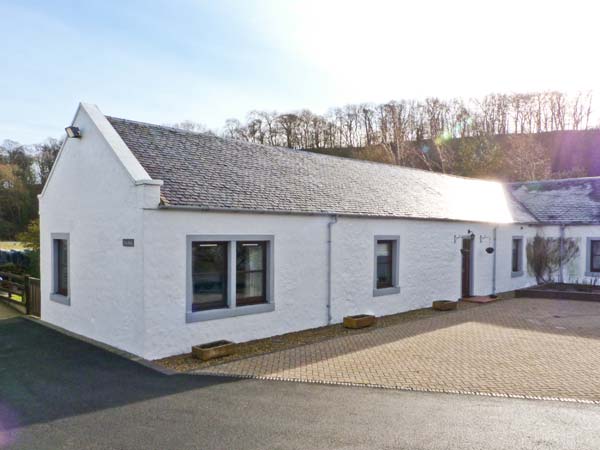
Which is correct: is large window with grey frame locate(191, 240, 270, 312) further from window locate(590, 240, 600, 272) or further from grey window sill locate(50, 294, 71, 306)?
window locate(590, 240, 600, 272)

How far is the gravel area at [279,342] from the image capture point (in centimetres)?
911

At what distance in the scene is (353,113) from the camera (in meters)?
60.2

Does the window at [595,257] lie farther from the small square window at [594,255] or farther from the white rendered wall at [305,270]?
the white rendered wall at [305,270]

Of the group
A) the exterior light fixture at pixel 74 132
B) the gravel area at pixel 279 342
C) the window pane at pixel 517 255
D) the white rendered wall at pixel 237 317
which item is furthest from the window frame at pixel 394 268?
the window pane at pixel 517 255

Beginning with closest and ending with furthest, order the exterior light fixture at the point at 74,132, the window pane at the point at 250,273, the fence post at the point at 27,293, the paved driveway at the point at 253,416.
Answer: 1. the paved driveway at the point at 253,416
2. the window pane at the point at 250,273
3. the exterior light fixture at the point at 74,132
4. the fence post at the point at 27,293

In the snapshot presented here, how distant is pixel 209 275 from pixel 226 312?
3.11ft

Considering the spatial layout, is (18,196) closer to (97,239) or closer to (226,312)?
(97,239)

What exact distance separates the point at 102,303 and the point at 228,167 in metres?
4.87

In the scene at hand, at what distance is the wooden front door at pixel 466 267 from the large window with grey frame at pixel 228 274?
386 inches

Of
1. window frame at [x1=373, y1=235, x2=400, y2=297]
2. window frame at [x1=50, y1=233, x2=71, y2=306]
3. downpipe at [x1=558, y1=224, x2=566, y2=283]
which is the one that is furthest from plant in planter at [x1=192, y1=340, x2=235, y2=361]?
downpipe at [x1=558, y1=224, x2=566, y2=283]

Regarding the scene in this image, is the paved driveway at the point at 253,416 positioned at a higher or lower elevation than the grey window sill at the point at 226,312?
lower

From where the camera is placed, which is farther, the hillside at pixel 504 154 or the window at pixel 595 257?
the hillside at pixel 504 154

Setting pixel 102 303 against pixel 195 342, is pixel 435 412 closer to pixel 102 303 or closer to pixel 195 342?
pixel 195 342

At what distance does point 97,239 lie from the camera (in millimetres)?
10938
